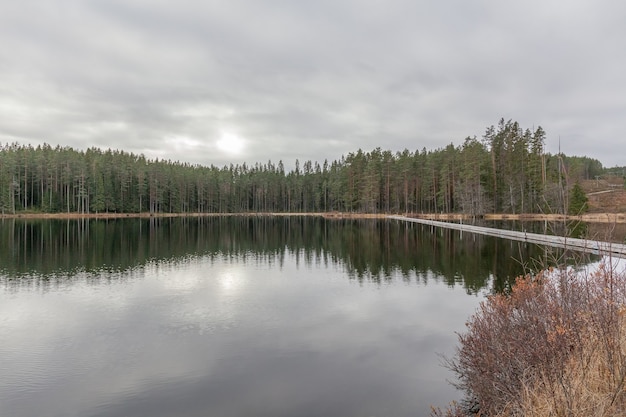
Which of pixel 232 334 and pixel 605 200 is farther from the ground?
pixel 605 200

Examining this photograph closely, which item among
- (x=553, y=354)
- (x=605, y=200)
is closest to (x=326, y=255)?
(x=553, y=354)

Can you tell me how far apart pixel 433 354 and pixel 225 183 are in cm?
14531

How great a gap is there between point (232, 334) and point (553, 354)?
9942 millimetres

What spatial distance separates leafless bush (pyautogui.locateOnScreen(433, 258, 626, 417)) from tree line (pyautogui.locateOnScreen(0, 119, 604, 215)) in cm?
6401

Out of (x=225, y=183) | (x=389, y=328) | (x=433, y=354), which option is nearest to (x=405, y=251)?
(x=389, y=328)

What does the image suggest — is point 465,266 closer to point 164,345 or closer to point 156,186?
point 164,345

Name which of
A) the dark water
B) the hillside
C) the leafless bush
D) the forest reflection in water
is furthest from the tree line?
the leafless bush

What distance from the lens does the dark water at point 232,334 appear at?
30.0 feet

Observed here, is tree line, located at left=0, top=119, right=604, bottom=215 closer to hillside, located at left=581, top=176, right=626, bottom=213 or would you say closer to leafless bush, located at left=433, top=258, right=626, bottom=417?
hillside, located at left=581, top=176, right=626, bottom=213

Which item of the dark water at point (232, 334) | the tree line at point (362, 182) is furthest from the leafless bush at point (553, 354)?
the tree line at point (362, 182)

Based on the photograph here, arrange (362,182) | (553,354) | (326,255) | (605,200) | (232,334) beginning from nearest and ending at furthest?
(553,354) → (232,334) → (326,255) → (605,200) → (362,182)

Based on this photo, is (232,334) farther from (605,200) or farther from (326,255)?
(605,200)

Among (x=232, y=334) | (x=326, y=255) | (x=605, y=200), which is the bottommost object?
(x=232, y=334)

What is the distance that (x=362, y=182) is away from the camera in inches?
4417
